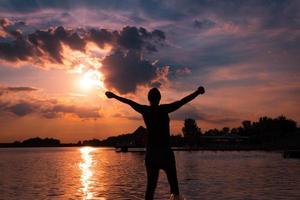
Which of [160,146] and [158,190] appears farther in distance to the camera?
[158,190]

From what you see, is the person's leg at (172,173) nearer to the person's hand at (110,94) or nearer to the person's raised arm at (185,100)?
the person's raised arm at (185,100)

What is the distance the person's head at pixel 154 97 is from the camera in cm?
758

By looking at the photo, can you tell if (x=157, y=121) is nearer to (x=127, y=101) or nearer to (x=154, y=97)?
(x=154, y=97)

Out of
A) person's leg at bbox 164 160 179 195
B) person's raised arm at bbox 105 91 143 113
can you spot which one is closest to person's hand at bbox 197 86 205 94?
person's raised arm at bbox 105 91 143 113

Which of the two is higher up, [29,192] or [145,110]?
[145,110]

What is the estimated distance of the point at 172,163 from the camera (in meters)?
7.53

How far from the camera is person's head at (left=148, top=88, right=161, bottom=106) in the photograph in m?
7.58

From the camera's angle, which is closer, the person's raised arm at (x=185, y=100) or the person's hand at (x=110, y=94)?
the person's raised arm at (x=185, y=100)

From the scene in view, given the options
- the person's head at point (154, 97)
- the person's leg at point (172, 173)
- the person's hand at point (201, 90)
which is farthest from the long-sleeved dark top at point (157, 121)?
the person's leg at point (172, 173)

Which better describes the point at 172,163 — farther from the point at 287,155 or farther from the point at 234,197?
the point at 287,155

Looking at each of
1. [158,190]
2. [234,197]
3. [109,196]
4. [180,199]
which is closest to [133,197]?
[109,196]

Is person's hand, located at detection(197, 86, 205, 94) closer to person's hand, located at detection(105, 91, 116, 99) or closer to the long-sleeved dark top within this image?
the long-sleeved dark top

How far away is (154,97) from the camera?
759 centimetres

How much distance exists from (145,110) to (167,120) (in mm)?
402
